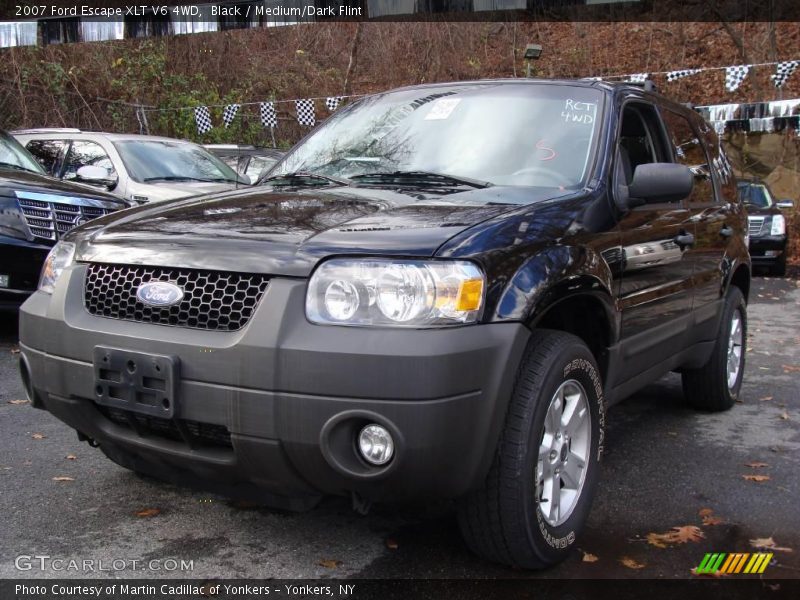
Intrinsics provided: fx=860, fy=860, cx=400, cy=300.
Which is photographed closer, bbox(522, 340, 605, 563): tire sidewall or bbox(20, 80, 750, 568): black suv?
bbox(20, 80, 750, 568): black suv

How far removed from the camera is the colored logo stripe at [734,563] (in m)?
3.20

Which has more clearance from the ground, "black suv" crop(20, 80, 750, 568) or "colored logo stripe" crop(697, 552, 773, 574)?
"black suv" crop(20, 80, 750, 568)

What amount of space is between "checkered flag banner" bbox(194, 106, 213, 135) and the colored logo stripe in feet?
63.2

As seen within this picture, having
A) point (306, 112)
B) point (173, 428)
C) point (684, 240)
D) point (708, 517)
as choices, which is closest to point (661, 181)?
point (684, 240)

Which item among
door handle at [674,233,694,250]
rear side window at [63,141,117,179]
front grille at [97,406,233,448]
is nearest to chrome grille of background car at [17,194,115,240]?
rear side window at [63,141,117,179]

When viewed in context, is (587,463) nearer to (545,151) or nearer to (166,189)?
(545,151)

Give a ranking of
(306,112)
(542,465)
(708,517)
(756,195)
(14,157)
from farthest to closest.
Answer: (306,112)
(756,195)
(14,157)
(708,517)
(542,465)

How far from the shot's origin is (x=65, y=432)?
15.4ft

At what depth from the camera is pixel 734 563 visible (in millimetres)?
3262

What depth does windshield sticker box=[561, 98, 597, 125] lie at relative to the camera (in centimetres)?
393

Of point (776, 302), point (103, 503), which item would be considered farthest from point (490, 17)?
point (103, 503)

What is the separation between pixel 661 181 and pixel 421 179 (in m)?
1.01

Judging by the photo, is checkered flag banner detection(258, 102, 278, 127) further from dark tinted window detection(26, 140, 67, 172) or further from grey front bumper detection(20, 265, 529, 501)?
grey front bumper detection(20, 265, 529, 501)

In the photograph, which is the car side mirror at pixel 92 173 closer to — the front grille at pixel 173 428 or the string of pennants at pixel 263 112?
the front grille at pixel 173 428
